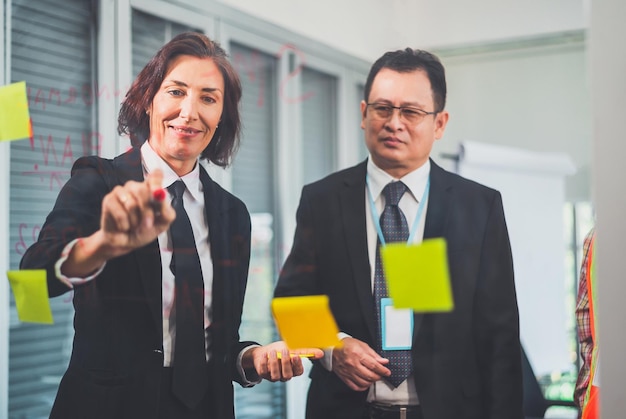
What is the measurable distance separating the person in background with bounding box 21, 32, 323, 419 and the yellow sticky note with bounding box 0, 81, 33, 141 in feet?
0.55

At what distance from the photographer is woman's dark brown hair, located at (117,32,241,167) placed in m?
1.47

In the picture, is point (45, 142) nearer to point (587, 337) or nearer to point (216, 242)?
point (216, 242)

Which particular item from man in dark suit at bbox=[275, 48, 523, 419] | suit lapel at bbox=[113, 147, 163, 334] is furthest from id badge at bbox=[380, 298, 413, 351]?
suit lapel at bbox=[113, 147, 163, 334]

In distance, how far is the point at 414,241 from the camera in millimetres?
1241

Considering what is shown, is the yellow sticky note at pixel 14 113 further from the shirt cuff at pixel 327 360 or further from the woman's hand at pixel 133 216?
the shirt cuff at pixel 327 360

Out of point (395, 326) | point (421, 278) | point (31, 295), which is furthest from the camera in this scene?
point (31, 295)

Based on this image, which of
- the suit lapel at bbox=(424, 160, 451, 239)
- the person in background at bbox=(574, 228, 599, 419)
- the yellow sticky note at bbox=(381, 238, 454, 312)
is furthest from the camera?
the person in background at bbox=(574, 228, 599, 419)

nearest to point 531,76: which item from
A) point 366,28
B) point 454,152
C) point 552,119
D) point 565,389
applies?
point 552,119

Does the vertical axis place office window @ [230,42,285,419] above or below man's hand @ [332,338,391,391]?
above

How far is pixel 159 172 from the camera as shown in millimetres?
1415

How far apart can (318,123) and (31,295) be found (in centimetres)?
71

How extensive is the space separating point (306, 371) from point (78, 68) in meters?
0.81

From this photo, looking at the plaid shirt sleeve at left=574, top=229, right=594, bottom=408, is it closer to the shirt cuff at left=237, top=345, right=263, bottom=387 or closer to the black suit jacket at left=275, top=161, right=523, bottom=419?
the black suit jacket at left=275, top=161, right=523, bottom=419

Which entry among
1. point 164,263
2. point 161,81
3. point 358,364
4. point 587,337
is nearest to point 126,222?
point 164,263
